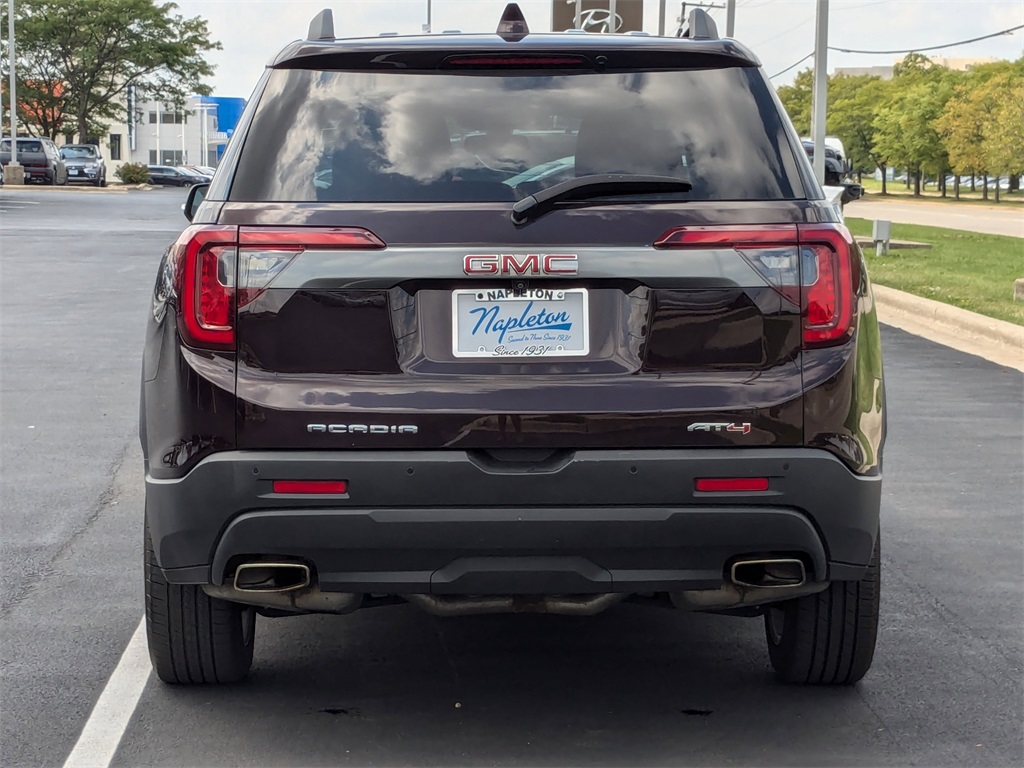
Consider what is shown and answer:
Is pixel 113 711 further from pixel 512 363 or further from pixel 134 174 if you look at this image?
pixel 134 174

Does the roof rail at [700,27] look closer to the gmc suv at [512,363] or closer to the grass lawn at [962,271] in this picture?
the gmc suv at [512,363]

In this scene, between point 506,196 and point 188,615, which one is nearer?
point 506,196

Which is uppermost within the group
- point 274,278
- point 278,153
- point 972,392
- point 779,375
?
point 278,153

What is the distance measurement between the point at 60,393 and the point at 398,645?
5.83 meters

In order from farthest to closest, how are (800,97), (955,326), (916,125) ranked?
(800,97), (916,125), (955,326)

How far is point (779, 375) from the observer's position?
12.1 ft

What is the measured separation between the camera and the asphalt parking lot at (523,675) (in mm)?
4027

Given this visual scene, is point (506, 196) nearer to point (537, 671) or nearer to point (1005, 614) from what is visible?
point (537, 671)

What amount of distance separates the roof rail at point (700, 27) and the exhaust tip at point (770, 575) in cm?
146

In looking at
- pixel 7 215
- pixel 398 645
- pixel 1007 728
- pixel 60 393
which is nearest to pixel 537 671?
pixel 398 645

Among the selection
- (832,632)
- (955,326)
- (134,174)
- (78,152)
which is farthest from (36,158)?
(832,632)

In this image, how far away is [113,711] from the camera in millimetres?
4230

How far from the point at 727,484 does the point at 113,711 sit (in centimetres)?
190

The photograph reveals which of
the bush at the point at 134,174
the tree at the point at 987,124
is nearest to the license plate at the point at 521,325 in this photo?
the bush at the point at 134,174
